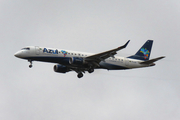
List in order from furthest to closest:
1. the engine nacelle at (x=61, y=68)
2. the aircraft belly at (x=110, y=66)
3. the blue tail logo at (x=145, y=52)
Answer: the blue tail logo at (x=145, y=52), the engine nacelle at (x=61, y=68), the aircraft belly at (x=110, y=66)

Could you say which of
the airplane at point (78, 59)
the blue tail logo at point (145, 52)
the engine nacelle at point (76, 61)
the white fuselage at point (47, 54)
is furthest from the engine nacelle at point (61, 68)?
the blue tail logo at point (145, 52)

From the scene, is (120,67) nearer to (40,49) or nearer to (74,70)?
(74,70)

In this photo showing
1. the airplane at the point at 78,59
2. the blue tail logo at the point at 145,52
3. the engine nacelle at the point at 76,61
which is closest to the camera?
the engine nacelle at the point at 76,61

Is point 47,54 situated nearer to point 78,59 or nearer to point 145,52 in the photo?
point 78,59

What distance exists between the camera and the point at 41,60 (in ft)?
176

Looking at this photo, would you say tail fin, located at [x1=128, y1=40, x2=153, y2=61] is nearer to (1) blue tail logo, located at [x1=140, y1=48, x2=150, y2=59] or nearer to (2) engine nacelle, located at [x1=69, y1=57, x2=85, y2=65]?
(1) blue tail logo, located at [x1=140, y1=48, x2=150, y2=59]

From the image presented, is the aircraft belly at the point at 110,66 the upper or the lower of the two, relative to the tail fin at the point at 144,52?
lower

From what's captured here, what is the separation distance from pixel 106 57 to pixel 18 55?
1472cm

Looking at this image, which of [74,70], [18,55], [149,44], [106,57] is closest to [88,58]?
[106,57]

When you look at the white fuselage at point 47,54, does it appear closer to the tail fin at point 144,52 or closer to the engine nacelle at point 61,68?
the engine nacelle at point 61,68

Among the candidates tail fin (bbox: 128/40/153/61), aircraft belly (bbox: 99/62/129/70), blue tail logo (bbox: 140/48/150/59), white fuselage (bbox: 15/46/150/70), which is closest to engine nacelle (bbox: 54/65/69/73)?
white fuselage (bbox: 15/46/150/70)

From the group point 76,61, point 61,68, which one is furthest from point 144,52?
point 61,68

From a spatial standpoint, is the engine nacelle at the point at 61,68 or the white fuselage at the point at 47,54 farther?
the engine nacelle at the point at 61,68

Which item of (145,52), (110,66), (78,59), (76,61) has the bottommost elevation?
(110,66)
